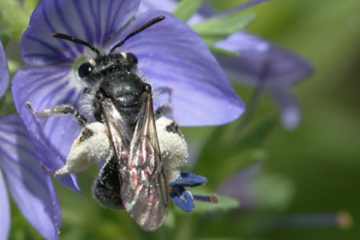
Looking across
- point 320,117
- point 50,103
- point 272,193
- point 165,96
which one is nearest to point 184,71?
point 165,96

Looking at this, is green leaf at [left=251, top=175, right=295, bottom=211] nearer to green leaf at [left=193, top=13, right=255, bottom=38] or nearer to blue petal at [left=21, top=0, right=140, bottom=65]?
green leaf at [left=193, top=13, right=255, bottom=38]

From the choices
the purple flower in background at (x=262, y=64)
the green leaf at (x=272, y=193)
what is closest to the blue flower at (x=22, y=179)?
the purple flower in background at (x=262, y=64)

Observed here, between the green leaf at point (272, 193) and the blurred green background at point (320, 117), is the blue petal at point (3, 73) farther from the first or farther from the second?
the blurred green background at point (320, 117)

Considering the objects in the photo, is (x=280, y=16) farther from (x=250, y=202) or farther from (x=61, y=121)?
(x=61, y=121)

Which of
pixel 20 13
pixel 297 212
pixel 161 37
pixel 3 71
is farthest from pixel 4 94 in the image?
pixel 297 212

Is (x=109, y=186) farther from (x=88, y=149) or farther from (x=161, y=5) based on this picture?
(x=161, y=5)
